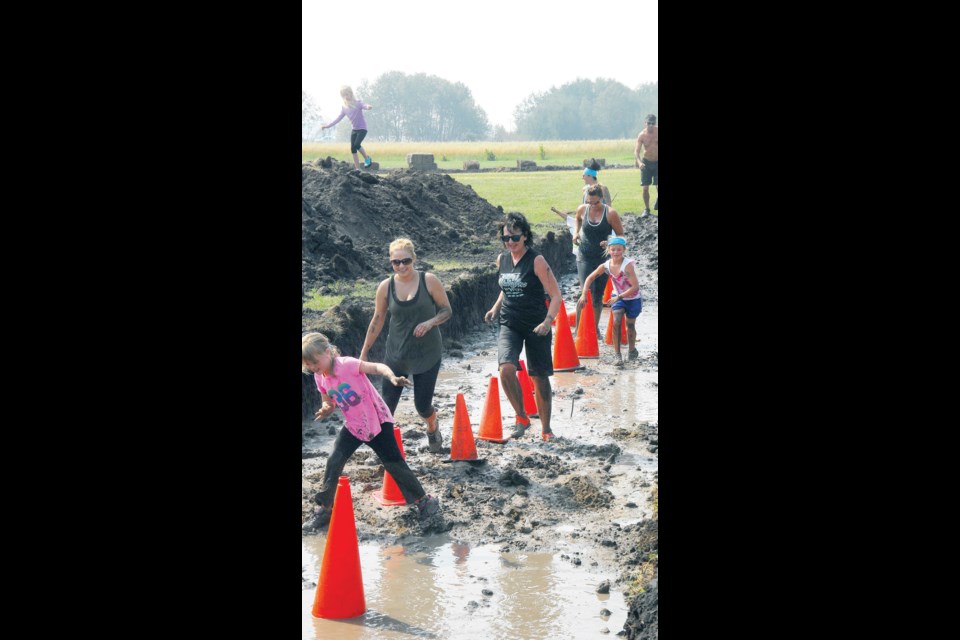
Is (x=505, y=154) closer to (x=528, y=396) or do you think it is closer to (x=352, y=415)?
(x=528, y=396)

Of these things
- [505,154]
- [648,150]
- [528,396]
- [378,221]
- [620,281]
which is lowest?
[528,396]

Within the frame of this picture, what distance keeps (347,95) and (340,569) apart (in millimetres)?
16597

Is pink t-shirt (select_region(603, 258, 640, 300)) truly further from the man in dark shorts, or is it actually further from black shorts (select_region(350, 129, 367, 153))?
black shorts (select_region(350, 129, 367, 153))

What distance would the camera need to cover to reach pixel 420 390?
9078 millimetres

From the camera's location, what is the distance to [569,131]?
8962cm

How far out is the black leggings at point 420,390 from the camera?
349 inches

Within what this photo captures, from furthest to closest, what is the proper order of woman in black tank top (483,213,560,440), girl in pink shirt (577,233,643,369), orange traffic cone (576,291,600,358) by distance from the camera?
1. orange traffic cone (576,291,600,358)
2. girl in pink shirt (577,233,643,369)
3. woman in black tank top (483,213,560,440)

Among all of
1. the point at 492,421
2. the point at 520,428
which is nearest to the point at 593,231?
the point at 520,428

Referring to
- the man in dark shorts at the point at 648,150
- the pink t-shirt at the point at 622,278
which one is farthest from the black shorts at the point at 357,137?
→ the pink t-shirt at the point at 622,278

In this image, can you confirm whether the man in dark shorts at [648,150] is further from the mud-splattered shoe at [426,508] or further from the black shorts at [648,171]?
the mud-splattered shoe at [426,508]

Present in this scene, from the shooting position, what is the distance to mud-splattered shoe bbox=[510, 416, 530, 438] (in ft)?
32.8

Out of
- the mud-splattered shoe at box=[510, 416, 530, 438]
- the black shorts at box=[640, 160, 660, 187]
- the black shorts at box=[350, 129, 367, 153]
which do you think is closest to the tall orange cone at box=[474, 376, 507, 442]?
the mud-splattered shoe at box=[510, 416, 530, 438]

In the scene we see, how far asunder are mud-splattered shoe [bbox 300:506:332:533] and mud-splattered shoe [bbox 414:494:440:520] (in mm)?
716

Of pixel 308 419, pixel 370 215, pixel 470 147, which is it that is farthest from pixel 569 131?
pixel 308 419
